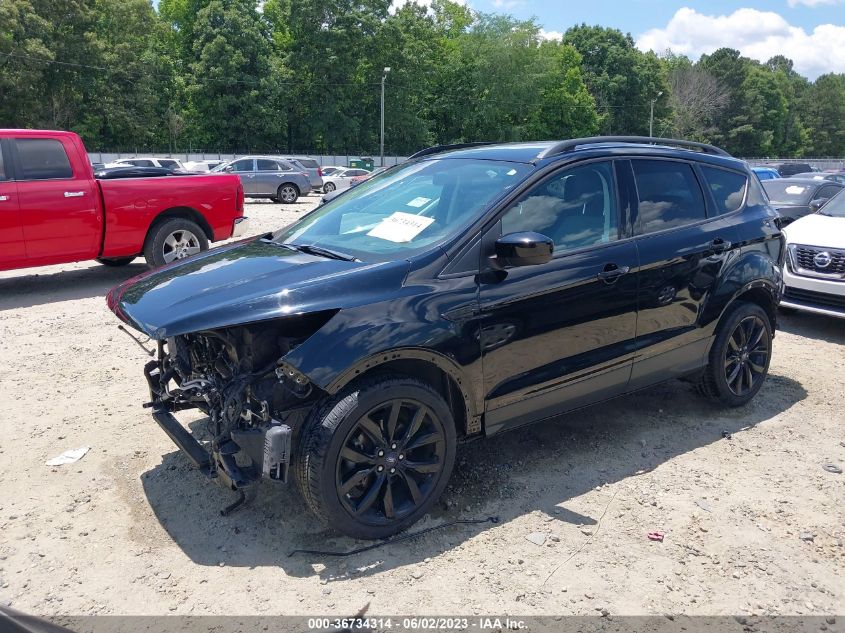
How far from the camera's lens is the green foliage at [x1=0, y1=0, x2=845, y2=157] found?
47938 millimetres

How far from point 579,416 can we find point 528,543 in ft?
5.69

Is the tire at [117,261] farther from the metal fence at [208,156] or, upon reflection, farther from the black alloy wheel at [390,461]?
the metal fence at [208,156]

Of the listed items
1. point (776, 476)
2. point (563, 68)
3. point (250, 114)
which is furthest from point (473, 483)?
point (563, 68)

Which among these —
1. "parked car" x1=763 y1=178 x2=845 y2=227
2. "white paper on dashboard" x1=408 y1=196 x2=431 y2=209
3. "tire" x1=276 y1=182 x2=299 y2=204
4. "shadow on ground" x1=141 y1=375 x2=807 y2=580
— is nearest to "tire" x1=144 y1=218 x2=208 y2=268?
"shadow on ground" x1=141 y1=375 x2=807 y2=580

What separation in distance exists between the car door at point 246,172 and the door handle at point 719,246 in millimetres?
21032

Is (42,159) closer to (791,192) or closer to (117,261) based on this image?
(117,261)

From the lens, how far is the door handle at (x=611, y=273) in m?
4.05

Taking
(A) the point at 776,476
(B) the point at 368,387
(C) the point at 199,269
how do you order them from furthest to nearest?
1. (A) the point at 776,476
2. (C) the point at 199,269
3. (B) the point at 368,387

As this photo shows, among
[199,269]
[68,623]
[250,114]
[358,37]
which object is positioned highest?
[358,37]

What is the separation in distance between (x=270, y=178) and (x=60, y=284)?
1581 centimetres

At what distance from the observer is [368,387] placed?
10.7 ft

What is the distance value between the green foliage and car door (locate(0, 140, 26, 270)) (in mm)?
43340

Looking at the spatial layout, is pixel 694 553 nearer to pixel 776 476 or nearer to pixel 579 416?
pixel 776 476

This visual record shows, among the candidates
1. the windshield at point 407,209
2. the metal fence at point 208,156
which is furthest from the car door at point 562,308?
the metal fence at point 208,156
